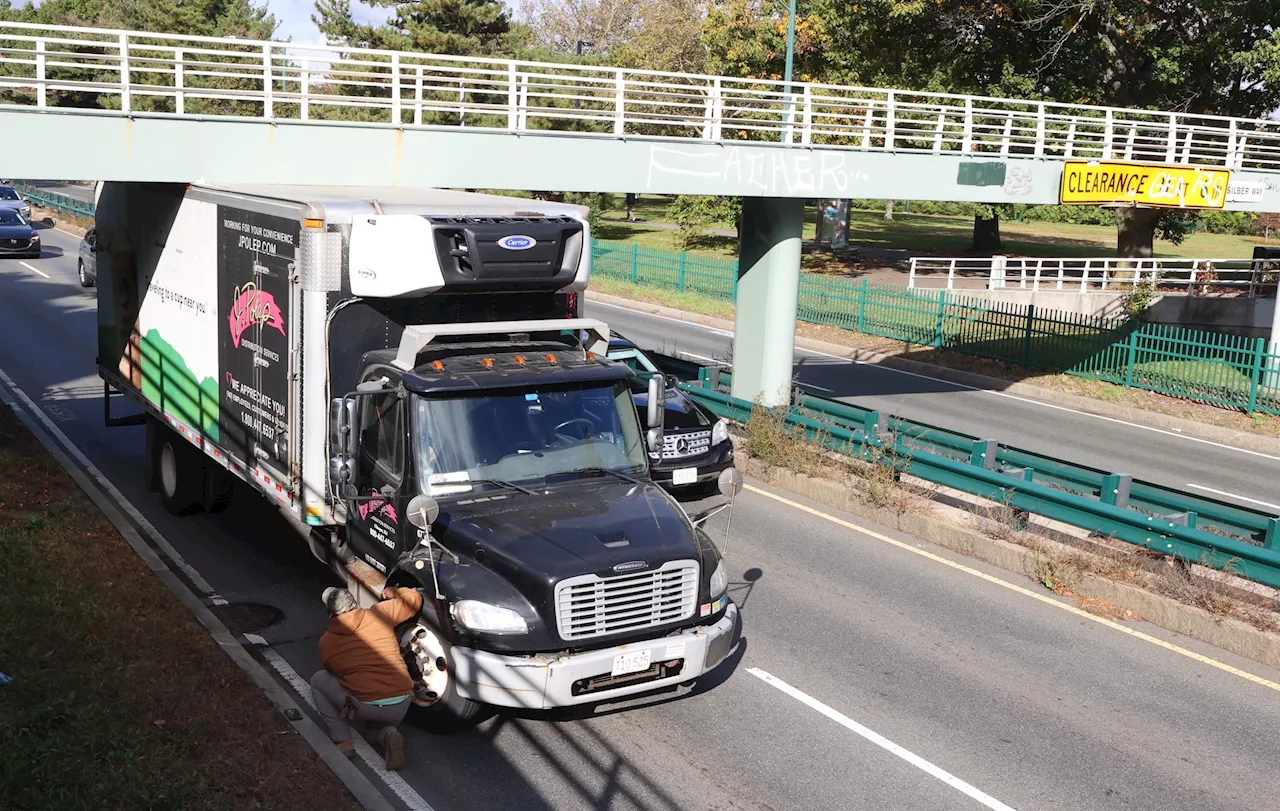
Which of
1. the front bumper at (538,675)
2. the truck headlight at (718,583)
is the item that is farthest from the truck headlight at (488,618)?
the truck headlight at (718,583)

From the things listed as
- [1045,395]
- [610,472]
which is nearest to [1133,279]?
[1045,395]

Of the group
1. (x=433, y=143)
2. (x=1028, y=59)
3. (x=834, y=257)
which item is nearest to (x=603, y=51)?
(x=834, y=257)

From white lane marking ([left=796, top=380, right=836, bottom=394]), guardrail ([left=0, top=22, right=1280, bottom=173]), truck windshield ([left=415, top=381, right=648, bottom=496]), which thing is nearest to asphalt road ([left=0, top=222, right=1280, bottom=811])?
truck windshield ([left=415, top=381, right=648, bottom=496])

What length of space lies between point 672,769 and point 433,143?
918 centimetres

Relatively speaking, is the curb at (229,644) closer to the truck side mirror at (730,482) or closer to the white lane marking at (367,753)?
the white lane marking at (367,753)

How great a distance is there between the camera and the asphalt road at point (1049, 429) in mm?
18094

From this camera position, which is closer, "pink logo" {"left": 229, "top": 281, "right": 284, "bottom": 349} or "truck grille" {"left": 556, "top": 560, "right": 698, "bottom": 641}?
"truck grille" {"left": 556, "top": 560, "right": 698, "bottom": 641}

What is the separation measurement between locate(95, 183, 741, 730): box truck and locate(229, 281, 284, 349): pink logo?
0.03 m

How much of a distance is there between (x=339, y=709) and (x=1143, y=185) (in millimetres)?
17612

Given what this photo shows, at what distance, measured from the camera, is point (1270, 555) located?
1023cm

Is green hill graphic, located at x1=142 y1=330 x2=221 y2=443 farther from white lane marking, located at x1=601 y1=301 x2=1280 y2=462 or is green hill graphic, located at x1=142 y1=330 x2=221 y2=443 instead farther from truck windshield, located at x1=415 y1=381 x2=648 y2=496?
white lane marking, located at x1=601 y1=301 x2=1280 y2=462

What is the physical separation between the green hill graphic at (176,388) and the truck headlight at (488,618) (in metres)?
4.54

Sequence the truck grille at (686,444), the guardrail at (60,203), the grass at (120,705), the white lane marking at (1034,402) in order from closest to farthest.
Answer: the grass at (120,705), the truck grille at (686,444), the white lane marking at (1034,402), the guardrail at (60,203)

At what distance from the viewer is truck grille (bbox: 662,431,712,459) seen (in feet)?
46.7
